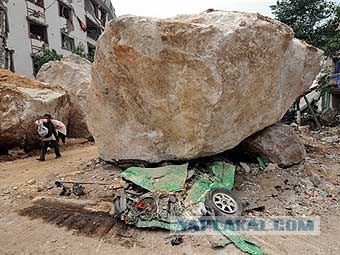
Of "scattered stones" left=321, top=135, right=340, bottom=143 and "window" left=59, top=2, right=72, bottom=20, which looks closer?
"scattered stones" left=321, top=135, right=340, bottom=143

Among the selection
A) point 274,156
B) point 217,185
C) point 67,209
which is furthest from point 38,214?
point 274,156

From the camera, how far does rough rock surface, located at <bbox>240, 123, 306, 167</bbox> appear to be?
23.1 feet

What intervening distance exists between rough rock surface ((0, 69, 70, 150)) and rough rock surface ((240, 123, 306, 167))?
6.33 meters

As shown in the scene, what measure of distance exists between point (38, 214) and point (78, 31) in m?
24.5

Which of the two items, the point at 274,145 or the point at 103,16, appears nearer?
the point at 274,145

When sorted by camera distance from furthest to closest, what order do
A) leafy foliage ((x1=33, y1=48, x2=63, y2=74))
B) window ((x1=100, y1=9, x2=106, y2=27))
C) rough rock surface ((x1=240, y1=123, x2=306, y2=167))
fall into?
window ((x1=100, y1=9, x2=106, y2=27)), leafy foliage ((x1=33, y1=48, x2=63, y2=74)), rough rock surface ((x1=240, y1=123, x2=306, y2=167))

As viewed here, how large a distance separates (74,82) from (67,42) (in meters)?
13.7

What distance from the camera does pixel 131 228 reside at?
4.46m

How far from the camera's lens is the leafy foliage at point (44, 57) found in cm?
1986

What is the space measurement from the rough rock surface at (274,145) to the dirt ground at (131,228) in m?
0.24

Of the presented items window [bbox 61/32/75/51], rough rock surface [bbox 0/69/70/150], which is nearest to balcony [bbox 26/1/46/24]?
window [bbox 61/32/75/51]

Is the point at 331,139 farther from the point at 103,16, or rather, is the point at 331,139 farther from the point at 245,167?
the point at 103,16

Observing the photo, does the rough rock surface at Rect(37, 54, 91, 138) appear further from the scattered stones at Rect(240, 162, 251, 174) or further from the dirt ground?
the scattered stones at Rect(240, 162, 251, 174)

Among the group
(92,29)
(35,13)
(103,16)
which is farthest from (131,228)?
(103,16)
